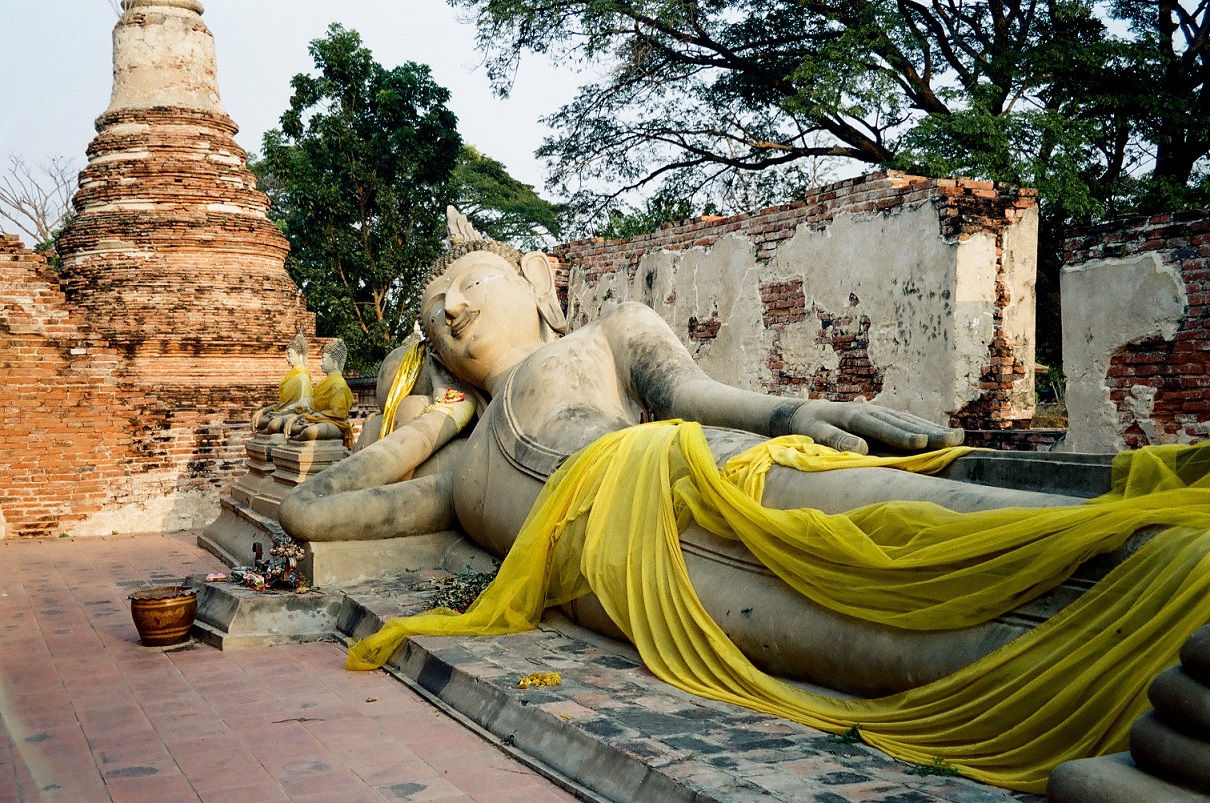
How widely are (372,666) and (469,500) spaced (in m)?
1.15

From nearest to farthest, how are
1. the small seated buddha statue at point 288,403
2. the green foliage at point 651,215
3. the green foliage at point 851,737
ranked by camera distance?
the green foliage at point 851,737 → the small seated buddha statue at point 288,403 → the green foliage at point 651,215

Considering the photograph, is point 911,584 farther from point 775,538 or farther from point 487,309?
point 487,309

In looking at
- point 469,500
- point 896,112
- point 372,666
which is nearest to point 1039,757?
point 372,666

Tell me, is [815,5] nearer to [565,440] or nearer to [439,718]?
[565,440]

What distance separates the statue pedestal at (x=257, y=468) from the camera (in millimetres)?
8526

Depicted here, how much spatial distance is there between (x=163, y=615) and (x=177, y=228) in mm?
7626

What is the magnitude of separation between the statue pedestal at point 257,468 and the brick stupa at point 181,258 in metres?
1.65

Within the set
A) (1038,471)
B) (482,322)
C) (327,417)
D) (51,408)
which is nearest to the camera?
(1038,471)

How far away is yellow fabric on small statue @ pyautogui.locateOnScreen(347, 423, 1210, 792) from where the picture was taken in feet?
→ 7.87

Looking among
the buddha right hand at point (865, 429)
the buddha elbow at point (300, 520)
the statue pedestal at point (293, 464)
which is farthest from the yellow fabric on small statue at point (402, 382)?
the buddha right hand at point (865, 429)

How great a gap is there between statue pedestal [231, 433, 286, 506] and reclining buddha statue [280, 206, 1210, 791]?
10.6 feet

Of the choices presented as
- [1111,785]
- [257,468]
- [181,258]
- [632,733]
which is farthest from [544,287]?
[181,258]

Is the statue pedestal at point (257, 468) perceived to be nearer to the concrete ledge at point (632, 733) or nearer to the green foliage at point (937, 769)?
the concrete ledge at point (632, 733)

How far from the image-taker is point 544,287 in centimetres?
606
